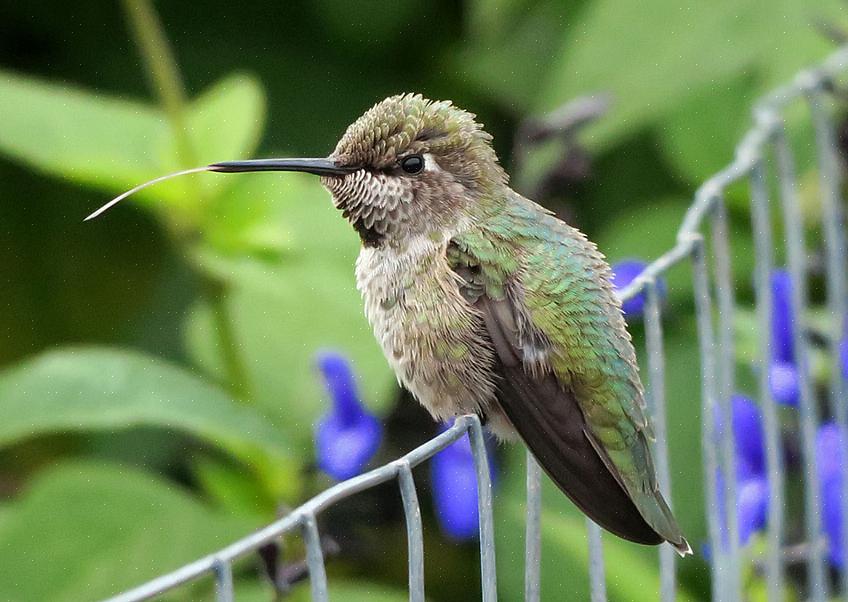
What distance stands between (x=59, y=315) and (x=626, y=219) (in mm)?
1407

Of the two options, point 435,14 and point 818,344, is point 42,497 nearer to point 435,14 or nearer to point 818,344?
point 818,344

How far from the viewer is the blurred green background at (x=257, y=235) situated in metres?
2.31

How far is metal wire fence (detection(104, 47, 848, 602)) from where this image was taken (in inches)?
47.4

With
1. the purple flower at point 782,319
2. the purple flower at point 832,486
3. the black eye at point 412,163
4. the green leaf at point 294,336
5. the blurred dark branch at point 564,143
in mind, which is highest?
the blurred dark branch at point 564,143

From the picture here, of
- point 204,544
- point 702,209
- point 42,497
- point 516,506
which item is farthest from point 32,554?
point 702,209

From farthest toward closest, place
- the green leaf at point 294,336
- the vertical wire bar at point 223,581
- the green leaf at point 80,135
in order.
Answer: the green leaf at point 294,336, the green leaf at point 80,135, the vertical wire bar at point 223,581

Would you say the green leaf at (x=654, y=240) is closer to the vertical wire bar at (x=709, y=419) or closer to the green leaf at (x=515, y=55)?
the green leaf at (x=515, y=55)

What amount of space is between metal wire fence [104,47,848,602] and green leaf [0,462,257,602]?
784 millimetres

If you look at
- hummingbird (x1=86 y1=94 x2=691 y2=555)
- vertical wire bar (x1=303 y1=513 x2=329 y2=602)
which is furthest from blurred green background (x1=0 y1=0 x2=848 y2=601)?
vertical wire bar (x1=303 y1=513 x2=329 y2=602)

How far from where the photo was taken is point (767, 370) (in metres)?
1.94

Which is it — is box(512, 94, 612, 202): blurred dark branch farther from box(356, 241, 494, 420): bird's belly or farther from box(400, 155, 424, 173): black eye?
box(356, 241, 494, 420): bird's belly

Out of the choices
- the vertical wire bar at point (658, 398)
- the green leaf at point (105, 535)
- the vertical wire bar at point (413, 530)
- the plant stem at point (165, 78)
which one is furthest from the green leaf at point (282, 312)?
the vertical wire bar at point (413, 530)

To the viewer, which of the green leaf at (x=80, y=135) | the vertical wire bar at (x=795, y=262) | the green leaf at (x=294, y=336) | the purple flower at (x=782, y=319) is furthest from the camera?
the green leaf at (x=294, y=336)

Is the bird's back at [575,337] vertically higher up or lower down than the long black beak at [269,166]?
lower down
